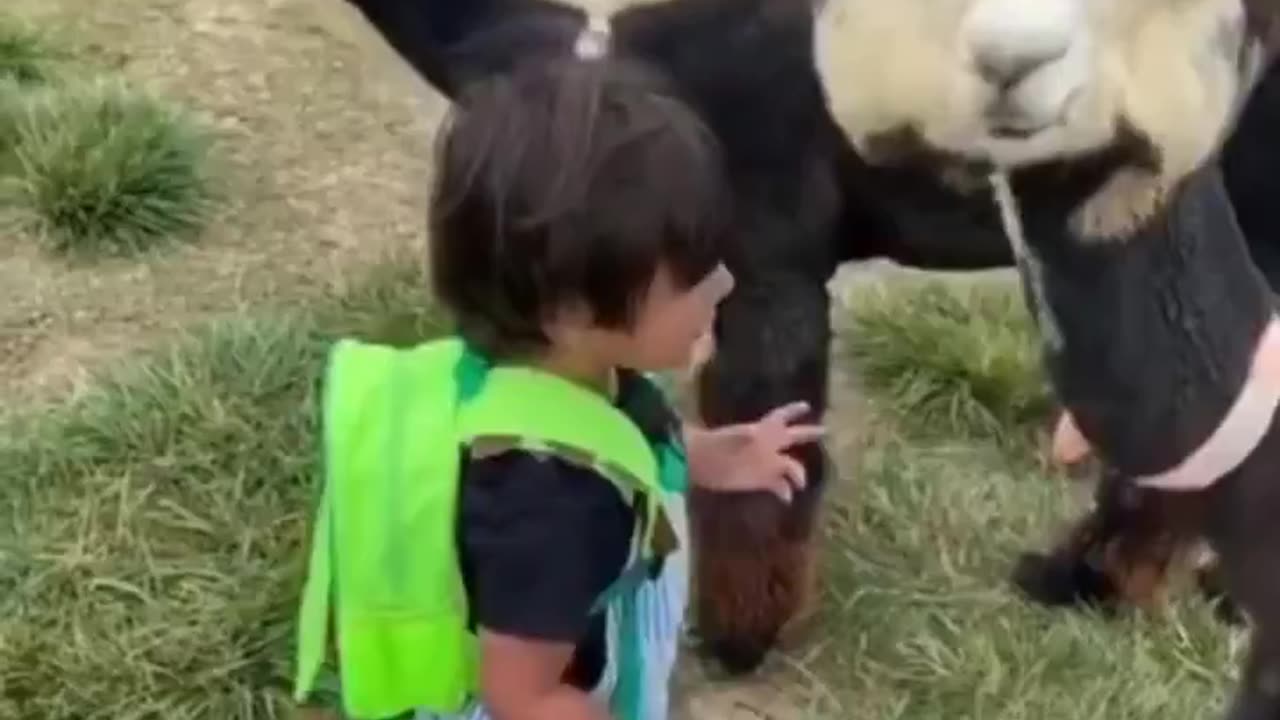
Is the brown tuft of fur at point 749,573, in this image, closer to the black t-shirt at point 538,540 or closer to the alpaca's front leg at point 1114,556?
the alpaca's front leg at point 1114,556

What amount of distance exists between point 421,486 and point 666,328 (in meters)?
0.19

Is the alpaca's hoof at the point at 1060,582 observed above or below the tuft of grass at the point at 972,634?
above

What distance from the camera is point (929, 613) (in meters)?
2.37

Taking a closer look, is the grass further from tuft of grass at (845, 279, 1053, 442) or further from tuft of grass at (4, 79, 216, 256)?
tuft of grass at (4, 79, 216, 256)

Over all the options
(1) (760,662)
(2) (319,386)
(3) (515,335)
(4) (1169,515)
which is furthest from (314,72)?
(3) (515,335)

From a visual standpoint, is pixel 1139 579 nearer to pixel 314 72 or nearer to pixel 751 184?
pixel 751 184

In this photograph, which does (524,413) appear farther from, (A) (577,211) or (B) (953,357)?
(B) (953,357)

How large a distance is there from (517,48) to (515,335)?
0.52 metres

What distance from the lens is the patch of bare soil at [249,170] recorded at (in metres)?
2.78

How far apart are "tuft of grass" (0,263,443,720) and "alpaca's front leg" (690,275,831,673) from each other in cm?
42

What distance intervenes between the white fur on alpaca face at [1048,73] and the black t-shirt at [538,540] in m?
0.31

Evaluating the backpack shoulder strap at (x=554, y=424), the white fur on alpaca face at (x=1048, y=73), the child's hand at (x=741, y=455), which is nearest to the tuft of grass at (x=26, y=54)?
the child's hand at (x=741, y=455)

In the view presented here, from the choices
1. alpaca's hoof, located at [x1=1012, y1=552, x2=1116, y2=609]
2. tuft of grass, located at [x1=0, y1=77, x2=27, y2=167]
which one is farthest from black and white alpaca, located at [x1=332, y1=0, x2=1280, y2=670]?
tuft of grass, located at [x1=0, y1=77, x2=27, y2=167]

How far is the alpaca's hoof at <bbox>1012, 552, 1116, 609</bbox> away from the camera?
2309 millimetres
